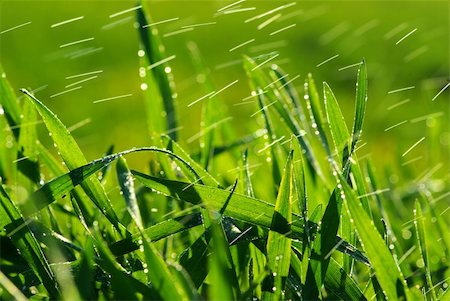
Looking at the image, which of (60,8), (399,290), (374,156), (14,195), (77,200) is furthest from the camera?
(60,8)

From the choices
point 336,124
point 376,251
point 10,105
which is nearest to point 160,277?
point 376,251

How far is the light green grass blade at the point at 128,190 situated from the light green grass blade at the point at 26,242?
0.09m

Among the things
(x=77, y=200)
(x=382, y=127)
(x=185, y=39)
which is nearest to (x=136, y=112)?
(x=382, y=127)

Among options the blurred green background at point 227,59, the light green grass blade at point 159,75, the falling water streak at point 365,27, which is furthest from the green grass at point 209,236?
the falling water streak at point 365,27

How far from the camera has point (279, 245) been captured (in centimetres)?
67

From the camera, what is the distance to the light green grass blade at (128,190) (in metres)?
0.64

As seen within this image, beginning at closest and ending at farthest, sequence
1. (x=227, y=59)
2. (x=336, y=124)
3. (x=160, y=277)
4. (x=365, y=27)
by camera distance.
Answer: (x=160, y=277), (x=336, y=124), (x=227, y=59), (x=365, y=27)

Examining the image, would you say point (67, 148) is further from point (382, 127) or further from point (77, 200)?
point (382, 127)

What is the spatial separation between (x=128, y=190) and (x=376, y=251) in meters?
0.22

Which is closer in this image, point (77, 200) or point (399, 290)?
point (399, 290)

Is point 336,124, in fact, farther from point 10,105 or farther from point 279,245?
point 10,105

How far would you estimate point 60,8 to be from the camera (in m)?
5.31

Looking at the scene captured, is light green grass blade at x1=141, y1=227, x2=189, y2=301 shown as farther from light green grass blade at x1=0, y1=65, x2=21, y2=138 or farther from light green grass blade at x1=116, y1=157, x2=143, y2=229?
light green grass blade at x1=0, y1=65, x2=21, y2=138

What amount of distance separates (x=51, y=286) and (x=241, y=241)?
17cm
